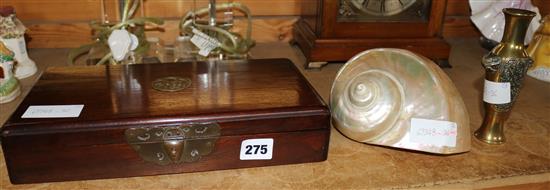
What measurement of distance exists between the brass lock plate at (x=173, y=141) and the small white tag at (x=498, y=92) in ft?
1.34

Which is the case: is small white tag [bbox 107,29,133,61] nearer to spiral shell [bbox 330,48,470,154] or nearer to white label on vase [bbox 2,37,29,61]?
white label on vase [bbox 2,37,29,61]

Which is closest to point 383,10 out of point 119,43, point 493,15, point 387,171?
point 493,15

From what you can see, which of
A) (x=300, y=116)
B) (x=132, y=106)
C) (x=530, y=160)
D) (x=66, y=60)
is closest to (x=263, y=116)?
(x=300, y=116)

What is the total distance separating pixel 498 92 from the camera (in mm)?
759

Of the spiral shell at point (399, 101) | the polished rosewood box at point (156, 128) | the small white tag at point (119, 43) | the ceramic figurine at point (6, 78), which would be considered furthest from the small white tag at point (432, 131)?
the ceramic figurine at point (6, 78)

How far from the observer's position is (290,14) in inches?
49.5

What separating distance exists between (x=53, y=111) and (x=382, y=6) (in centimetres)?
66

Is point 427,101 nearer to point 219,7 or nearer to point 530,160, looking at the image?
point 530,160

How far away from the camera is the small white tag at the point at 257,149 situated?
70 cm

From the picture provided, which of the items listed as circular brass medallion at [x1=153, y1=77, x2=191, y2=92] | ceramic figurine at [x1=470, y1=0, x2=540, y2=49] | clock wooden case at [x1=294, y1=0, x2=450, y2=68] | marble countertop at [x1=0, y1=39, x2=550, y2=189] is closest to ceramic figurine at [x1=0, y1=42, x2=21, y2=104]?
marble countertop at [x1=0, y1=39, x2=550, y2=189]

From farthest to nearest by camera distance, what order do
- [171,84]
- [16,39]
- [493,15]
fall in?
1. [493,15]
2. [16,39]
3. [171,84]

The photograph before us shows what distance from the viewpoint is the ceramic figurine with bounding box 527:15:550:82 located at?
1.06m

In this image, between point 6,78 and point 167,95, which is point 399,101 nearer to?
point 167,95

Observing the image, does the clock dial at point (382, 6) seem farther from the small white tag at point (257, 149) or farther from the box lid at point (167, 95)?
the small white tag at point (257, 149)
